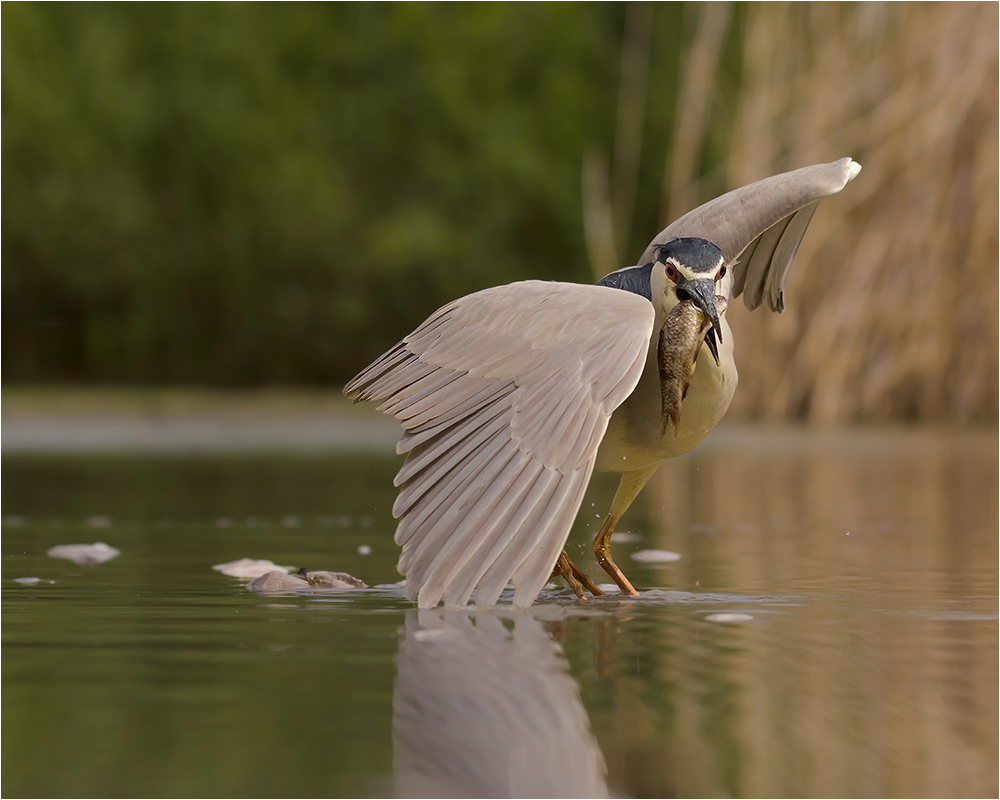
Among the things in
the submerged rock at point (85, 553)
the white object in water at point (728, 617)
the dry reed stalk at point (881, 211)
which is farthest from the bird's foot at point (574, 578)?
the dry reed stalk at point (881, 211)

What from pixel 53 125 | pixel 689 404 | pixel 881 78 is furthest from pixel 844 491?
pixel 53 125

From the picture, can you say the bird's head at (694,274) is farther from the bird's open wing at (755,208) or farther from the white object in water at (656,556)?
Answer: the white object in water at (656,556)

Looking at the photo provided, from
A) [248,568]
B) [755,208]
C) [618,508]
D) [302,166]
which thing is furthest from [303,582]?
[302,166]

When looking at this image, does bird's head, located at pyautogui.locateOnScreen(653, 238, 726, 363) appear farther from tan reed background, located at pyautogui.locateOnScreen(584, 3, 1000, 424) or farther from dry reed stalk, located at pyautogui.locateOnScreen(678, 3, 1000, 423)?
tan reed background, located at pyautogui.locateOnScreen(584, 3, 1000, 424)

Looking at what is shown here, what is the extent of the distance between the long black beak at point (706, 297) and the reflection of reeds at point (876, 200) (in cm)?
666

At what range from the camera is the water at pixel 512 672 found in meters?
1.87

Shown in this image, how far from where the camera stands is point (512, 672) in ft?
8.18

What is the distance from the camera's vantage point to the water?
1874 mm

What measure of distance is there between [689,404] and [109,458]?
5347 mm

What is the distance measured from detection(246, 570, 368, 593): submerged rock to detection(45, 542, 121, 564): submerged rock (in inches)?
26.4

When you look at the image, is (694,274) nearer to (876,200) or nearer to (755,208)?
(755,208)

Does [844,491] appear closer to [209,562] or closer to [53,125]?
[209,562]

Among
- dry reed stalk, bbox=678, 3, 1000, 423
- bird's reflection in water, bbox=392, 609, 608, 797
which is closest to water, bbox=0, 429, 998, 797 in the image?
bird's reflection in water, bbox=392, 609, 608, 797

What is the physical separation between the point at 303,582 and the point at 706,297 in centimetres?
116
